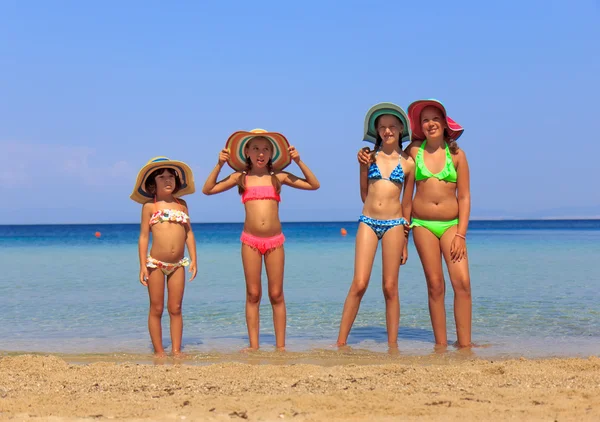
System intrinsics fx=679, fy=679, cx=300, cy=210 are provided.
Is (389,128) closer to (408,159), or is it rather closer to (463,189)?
(408,159)

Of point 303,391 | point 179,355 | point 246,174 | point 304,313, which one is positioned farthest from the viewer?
point 304,313

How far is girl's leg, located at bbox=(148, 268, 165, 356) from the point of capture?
244 inches

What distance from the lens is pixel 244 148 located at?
640cm

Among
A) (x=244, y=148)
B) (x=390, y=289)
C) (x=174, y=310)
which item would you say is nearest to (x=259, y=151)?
(x=244, y=148)

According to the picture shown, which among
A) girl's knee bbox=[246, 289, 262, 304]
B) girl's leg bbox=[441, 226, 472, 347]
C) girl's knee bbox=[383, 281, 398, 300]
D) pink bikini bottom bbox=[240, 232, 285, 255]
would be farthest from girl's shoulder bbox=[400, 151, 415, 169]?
girl's knee bbox=[246, 289, 262, 304]

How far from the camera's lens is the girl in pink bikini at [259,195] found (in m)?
6.24

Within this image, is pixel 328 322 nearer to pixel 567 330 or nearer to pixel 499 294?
pixel 567 330

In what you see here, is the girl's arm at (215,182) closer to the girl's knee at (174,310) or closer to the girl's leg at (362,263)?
the girl's knee at (174,310)

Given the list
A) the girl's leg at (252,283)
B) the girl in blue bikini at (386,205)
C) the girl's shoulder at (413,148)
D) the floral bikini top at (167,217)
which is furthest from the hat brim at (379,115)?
the floral bikini top at (167,217)

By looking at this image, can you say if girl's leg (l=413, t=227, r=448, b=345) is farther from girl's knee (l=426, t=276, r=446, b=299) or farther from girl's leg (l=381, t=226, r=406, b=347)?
girl's leg (l=381, t=226, r=406, b=347)

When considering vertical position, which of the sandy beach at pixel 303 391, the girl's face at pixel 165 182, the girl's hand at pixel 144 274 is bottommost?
the sandy beach at pixel 303 391

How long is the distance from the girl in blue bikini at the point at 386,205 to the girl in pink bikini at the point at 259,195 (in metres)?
0.57

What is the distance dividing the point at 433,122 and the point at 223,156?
194cm

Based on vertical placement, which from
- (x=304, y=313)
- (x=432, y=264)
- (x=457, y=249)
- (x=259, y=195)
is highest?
(x=259, y=195)
